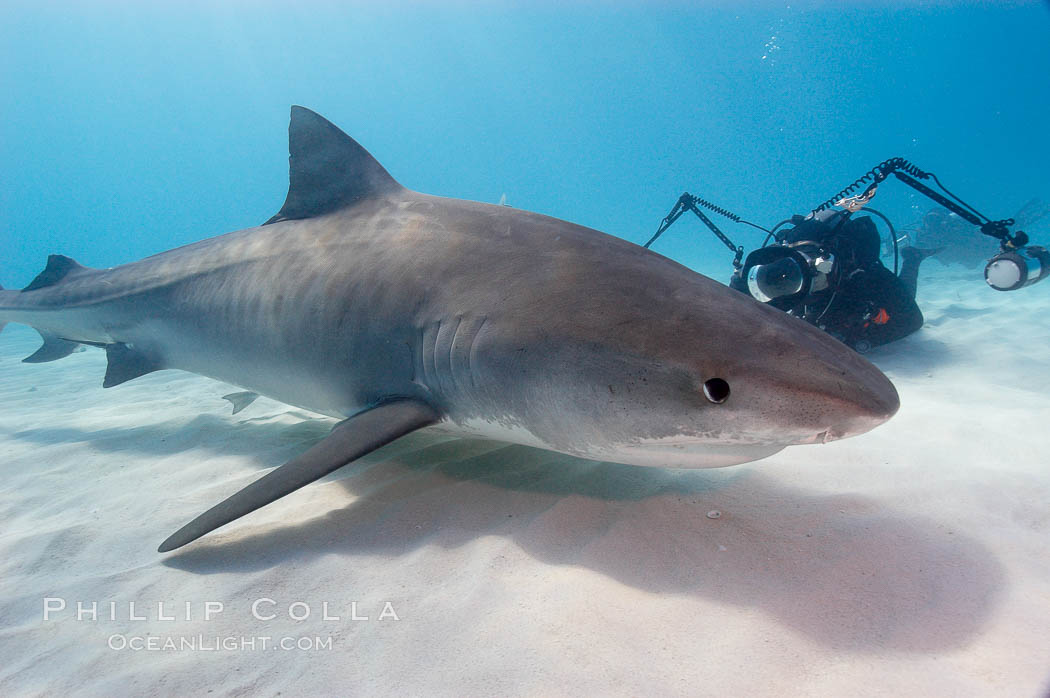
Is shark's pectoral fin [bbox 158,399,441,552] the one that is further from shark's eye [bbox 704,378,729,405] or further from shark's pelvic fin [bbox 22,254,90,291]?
shark's pelvic fin [bbox 22,254,90,291]

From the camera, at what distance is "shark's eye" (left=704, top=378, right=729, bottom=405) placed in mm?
1592

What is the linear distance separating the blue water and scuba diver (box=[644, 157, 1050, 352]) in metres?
58.4

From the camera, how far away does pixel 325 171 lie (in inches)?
148

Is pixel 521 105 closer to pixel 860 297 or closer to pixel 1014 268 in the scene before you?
pixel 860 297

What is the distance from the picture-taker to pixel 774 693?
4.17 feet

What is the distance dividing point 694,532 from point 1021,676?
39.1 inches

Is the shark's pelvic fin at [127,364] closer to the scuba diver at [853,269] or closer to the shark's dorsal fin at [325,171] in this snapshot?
the shark's dorsal fin at [325,171]

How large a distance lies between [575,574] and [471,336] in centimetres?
115

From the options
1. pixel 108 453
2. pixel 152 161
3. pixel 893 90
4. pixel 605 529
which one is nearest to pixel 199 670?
pixel 605 529

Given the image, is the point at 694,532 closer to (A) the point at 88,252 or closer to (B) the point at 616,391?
(B) the point at 616,391

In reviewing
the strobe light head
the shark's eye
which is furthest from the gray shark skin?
the strobe light head

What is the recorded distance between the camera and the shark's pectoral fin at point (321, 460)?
218 centimetres

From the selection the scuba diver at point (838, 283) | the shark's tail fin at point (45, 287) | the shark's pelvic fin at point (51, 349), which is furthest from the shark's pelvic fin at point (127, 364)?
the scuba diver at point (838, 283)

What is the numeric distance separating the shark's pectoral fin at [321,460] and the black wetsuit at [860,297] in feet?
15.7
